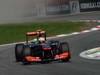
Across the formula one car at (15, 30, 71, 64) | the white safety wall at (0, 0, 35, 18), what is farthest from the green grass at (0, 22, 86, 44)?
the white safety wall at (0, 0, 35, 18)

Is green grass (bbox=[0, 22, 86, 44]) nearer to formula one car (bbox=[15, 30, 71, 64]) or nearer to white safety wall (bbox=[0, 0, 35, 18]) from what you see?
formula one car (bbox=[15, 30, 71, 64])

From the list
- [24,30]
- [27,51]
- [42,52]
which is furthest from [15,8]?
[42,52]

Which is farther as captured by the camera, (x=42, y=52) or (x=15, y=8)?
(x=15, y=8)

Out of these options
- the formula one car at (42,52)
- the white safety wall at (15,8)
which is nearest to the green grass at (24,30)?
the formula one car at (42,52)

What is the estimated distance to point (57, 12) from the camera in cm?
4012

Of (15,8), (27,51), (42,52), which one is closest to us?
(42,52)

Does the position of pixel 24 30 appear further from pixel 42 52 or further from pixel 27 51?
pixel 42 52

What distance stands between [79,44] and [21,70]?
6410 millimetres

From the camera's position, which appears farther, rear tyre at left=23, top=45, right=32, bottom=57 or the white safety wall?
the white safety wall

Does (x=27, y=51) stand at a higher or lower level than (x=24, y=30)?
higher

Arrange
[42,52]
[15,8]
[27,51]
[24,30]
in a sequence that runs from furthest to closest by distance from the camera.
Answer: [15,8]
[24,30]
[27,51]
[42,52]

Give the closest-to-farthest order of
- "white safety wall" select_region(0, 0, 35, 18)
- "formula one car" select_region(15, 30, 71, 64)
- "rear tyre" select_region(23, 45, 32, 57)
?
"formula one car" select_region(15, 30, 71, 64) < "rear tyre" select_region(23, 45, 32, 57) < "white safety wall" select_region(0, 0, 35, 18)

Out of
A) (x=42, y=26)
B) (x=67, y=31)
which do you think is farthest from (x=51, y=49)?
(x=42, y=26)

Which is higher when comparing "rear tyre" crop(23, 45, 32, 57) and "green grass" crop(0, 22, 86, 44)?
"rear tyre" crop(23, 45, 32, 57)
